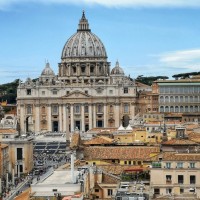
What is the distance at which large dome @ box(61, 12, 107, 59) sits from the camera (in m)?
174

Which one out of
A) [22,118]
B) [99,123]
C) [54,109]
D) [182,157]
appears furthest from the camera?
[54,109]

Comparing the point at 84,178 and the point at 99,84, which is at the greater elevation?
the point at 99,84

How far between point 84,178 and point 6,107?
6277 inches

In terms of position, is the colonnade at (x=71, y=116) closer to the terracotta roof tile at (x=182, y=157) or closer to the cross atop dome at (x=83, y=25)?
the cross atop dome at (x=83, y=25)

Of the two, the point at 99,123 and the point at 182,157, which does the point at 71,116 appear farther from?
the point at 182,157

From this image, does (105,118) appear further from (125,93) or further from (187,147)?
(187,147)

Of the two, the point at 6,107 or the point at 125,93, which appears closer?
the point at 125,93

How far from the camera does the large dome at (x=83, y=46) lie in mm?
174000

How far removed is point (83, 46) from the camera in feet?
575

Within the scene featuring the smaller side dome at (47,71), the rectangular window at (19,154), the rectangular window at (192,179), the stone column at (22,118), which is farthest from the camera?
the smaller side dome at (47,71)

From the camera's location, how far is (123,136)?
83500 mm

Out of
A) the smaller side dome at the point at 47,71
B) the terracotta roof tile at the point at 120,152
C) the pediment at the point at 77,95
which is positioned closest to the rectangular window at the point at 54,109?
the pediment at the point at 77,95

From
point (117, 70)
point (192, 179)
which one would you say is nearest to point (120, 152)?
point (192, 179)

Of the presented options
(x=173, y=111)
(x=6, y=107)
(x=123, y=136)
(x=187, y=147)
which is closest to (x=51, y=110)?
(x=173, y=111)
